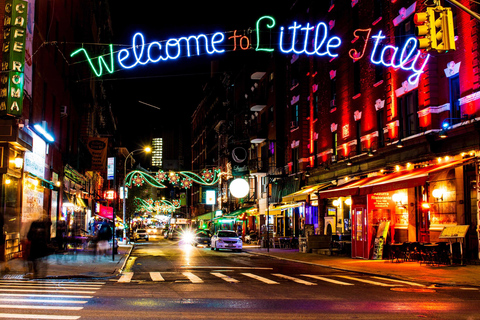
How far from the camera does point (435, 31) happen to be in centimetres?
1248

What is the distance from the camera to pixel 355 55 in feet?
79.2

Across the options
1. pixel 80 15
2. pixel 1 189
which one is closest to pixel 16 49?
pixel 1 189

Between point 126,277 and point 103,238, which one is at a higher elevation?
point 103,238

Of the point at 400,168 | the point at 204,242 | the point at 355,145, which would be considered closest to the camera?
the point at 400,168

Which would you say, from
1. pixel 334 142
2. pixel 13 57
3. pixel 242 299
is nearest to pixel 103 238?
pixel 13 57

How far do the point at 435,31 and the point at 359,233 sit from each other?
52.0ft

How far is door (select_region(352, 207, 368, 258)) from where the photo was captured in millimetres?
26203

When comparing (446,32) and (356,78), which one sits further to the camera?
(356,78)

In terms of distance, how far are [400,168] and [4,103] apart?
58.8 feet

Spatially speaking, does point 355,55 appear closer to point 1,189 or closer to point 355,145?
point 355,145

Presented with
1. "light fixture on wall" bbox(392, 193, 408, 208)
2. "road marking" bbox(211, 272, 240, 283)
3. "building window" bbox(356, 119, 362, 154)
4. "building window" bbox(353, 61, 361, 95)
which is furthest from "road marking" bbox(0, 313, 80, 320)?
"building window" bbox(353, 61, 361, 95)

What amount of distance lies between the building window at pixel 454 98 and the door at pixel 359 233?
6647 millimetres

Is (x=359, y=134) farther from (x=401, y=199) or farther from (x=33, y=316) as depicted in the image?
(x=33, y=316)

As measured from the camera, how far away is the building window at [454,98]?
21.8 meters
